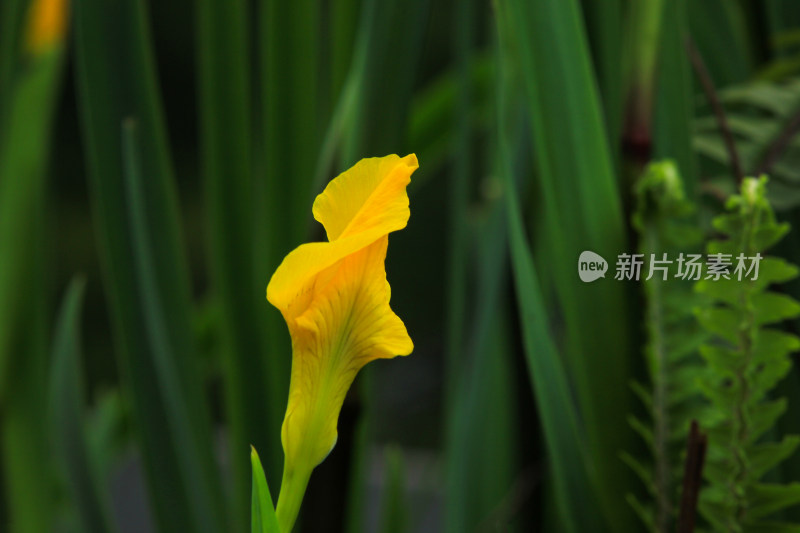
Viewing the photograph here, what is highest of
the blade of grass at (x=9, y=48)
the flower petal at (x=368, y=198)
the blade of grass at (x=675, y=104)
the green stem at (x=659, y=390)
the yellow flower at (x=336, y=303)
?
the blade of grass at (x=9, y=48)

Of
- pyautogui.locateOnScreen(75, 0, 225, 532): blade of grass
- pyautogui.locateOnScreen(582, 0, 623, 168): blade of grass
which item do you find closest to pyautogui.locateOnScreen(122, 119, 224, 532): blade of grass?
pyautogui.locateOnScreen(75, 0, 225, 532): blade of grass

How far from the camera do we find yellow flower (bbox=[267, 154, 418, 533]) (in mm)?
95

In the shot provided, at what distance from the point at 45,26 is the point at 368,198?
0.75ft

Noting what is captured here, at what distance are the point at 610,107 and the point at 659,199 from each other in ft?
0.11

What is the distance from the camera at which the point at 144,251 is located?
19 cm

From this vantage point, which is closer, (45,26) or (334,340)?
(334,340)

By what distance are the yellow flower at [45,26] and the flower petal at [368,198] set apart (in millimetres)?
209

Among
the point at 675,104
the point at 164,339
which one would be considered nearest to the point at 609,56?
the point at 675,104

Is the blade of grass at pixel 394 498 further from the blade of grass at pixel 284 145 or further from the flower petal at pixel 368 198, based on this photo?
the flower petal at pixel 368 198

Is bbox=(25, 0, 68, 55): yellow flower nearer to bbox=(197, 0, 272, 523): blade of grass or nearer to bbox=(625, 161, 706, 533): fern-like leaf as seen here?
bbox=(197, 0, 272, 523): blade of grass

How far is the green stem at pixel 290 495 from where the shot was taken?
→ 11cm

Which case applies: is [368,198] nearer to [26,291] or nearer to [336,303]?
[336,303]

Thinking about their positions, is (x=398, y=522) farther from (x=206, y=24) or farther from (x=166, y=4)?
(x=166, y=4)

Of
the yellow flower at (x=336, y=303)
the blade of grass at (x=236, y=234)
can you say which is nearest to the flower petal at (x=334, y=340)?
the yellow flower at (x=336, y=303)
